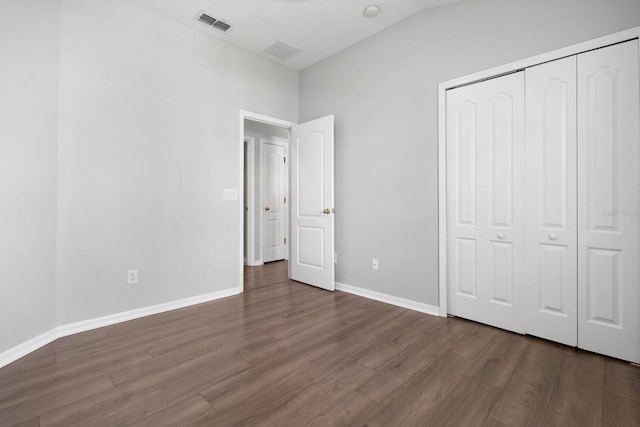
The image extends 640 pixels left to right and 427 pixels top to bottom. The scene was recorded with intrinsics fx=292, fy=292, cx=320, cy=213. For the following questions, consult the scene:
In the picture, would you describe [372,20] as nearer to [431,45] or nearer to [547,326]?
[431,45]

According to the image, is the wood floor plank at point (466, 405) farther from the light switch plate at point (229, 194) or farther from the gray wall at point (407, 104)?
the light switch plate at point (229, 194)

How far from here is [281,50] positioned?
3576mm

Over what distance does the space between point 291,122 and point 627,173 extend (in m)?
3.38

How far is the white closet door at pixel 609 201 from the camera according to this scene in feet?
6.22

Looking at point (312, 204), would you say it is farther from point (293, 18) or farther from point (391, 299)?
point (293, 18)

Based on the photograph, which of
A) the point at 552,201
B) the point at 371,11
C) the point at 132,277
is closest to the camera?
the point at 552,201

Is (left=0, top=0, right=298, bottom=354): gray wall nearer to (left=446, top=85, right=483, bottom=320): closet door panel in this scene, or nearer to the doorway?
the doorway

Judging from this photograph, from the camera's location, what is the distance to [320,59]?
3844mm

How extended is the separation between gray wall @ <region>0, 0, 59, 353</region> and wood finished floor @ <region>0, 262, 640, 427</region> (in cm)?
37

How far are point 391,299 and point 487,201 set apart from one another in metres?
1.37

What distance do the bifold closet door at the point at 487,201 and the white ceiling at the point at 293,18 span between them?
3.48 ft

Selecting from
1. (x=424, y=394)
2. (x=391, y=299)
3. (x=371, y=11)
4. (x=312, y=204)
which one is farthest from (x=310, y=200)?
(x=424, y=394)

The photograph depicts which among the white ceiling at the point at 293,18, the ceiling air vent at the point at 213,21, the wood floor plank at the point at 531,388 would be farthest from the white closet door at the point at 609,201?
the ceiling air vent at the point at 213,21

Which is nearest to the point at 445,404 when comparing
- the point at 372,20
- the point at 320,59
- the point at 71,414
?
the point at 71,414
